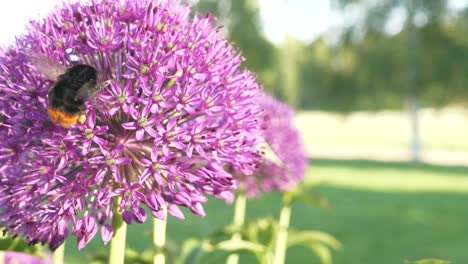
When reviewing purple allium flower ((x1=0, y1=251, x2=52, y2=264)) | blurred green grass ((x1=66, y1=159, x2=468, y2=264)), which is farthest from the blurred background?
purple allium flower ((x1=0, y1=251, x2=52, y2=264))

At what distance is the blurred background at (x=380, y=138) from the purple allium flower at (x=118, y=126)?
389 inches

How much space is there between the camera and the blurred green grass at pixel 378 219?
12523 millimetres

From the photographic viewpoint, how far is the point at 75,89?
215 centimetres

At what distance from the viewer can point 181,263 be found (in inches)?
131

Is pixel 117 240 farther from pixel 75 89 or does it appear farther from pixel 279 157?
pixel 279 157

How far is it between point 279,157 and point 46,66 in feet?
8.39

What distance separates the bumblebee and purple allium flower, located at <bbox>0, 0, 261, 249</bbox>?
4cm

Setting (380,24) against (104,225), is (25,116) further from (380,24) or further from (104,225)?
(380,24)

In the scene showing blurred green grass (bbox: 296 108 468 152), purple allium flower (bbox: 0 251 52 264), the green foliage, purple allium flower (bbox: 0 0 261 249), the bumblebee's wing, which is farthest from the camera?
blurred green grass (bbox: 296 108 468 152)

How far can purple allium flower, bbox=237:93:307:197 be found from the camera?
456 centimetres

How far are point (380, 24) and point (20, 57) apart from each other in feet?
115

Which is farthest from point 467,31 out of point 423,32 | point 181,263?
point 181,263

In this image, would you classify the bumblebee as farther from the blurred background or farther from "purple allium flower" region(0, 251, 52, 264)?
the blurred background

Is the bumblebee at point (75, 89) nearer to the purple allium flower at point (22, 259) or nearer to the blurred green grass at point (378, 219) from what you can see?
the purple allium flower at point (22, 259)
